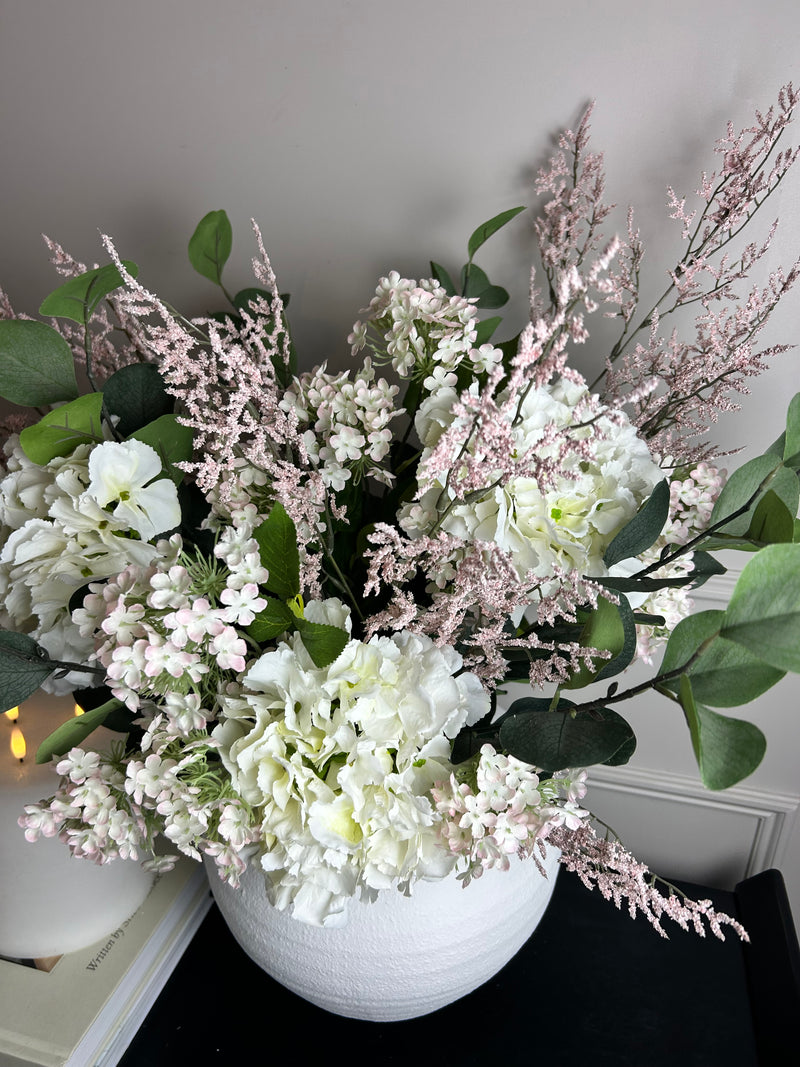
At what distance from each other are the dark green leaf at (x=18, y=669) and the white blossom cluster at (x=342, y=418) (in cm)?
22

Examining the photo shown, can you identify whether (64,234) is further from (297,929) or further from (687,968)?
(687,968)

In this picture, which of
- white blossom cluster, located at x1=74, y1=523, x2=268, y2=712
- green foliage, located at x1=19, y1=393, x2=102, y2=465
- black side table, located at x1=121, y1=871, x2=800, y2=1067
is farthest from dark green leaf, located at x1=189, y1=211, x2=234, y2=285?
black side table, located at x1=121, y1=871, x2=800, y2=1067

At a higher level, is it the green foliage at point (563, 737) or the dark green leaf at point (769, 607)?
the dark green leaf at point (769, 607)

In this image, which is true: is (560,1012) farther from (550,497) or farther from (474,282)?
(474,282)

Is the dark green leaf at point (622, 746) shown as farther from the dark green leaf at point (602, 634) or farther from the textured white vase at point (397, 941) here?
the textured white vase at point (397, 941)

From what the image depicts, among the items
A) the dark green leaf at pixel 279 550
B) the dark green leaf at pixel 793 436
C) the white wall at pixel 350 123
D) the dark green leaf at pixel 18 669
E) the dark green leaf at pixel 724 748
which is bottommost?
the dark green leaf at pixel 18 669

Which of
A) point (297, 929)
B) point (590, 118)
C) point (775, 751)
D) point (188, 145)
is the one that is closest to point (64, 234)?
point (188, 145)

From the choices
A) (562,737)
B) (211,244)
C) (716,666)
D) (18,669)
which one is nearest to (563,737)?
(562,737)

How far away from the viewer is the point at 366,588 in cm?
47

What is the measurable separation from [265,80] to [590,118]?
0.27 m

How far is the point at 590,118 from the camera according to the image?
63 centimetres

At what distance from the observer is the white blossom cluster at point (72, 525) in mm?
504

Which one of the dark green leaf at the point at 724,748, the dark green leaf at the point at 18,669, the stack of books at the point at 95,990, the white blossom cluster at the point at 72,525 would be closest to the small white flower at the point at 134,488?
the white blossom cluster at the point at 72,525

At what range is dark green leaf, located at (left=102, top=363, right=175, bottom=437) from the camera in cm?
59
